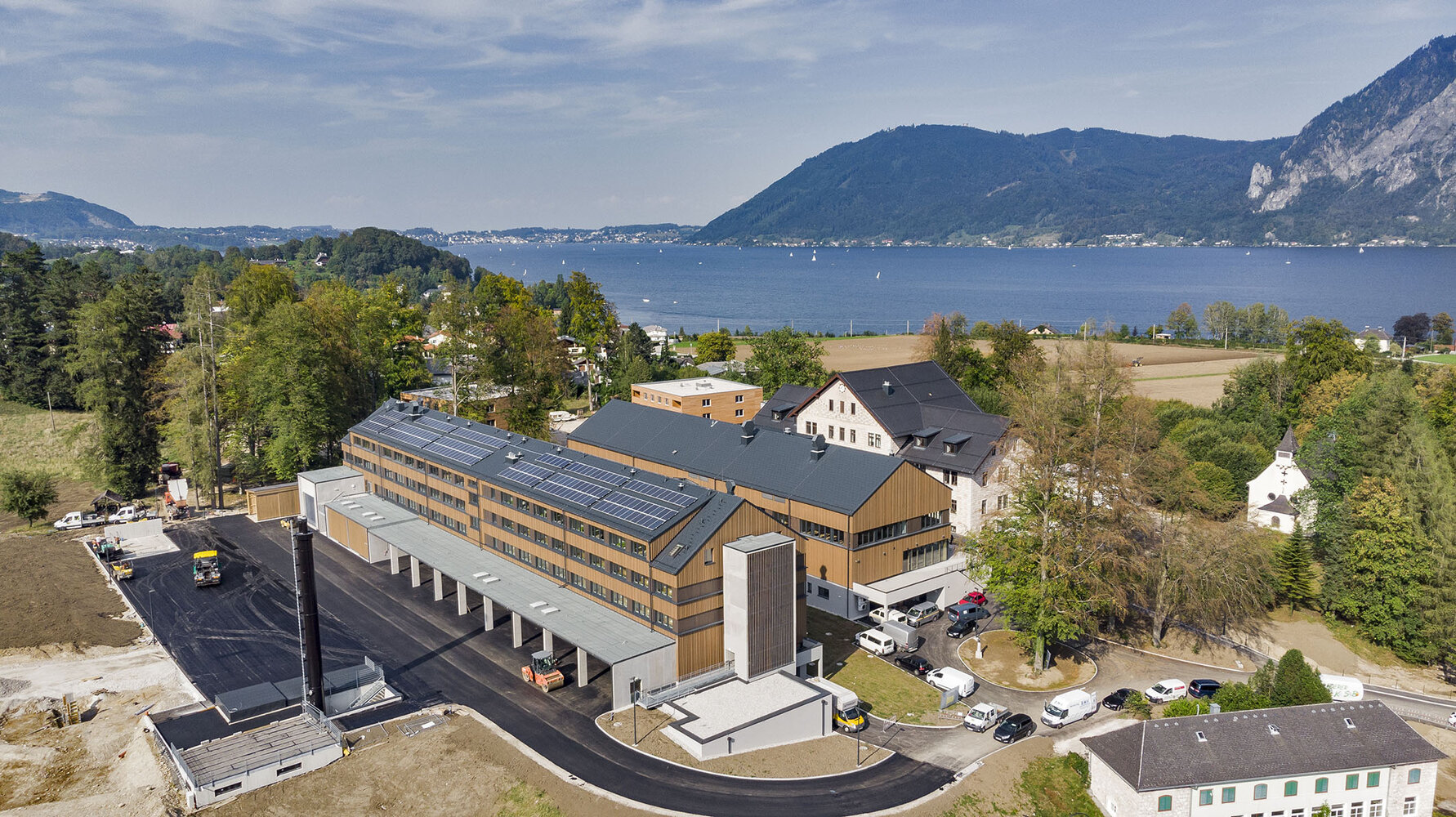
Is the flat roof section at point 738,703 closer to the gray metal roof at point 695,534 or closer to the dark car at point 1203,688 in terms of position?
the gray metal roof at point 695,534

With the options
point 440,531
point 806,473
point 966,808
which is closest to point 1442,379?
point 806,473

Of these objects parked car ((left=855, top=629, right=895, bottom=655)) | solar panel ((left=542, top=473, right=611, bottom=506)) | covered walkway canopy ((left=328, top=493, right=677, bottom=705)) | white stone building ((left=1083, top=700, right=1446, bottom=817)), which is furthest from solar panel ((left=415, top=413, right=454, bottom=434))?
white stone building ((left=1083, top=700, right=1446, bottom=817))

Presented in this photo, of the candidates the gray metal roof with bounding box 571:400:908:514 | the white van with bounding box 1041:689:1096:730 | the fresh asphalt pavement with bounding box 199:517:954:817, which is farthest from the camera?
the gray metal roof with bounding box 571:400:908:514

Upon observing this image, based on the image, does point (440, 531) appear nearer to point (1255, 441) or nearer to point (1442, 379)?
point (1255, 441)

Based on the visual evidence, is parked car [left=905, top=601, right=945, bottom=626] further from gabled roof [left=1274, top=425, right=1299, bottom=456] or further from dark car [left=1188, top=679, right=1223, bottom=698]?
gabled roof [left=1274, top=425, right=1299, bottom=456]

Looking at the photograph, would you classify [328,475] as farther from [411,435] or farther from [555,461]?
[555,461]

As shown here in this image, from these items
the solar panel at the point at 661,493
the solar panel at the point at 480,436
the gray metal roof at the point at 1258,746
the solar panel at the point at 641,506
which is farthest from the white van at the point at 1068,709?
the solar panel at the point at 480,436
